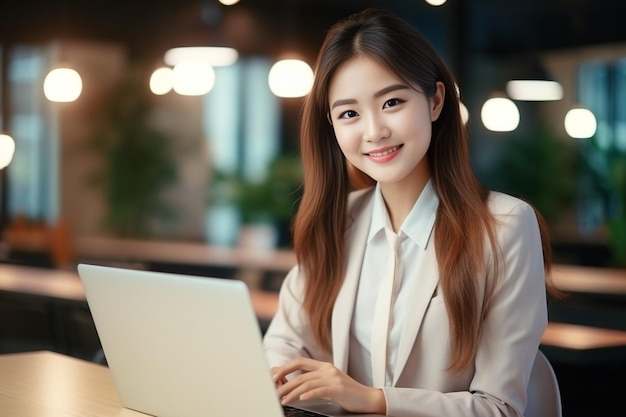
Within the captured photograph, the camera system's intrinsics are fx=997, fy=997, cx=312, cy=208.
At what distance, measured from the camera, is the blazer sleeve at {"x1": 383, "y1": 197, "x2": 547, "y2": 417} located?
6.94 feet

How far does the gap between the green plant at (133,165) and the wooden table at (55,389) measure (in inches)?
355

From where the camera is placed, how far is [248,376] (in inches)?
63.3

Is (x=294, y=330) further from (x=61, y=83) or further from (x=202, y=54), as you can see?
(x=61, y=83)

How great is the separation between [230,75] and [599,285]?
20.6ft

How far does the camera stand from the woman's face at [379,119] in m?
2.19

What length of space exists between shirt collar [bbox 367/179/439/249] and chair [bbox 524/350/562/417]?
0.38 m

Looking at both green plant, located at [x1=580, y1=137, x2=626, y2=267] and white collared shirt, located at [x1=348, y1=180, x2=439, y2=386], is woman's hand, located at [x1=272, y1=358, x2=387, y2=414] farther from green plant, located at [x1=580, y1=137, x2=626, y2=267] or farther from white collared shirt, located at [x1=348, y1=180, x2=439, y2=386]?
green plant, located at [x1=580, y1=137, x2=626, y2=267]

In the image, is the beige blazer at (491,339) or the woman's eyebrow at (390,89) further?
the woman's eyebrow at (390,89)

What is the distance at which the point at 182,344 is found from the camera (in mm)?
1721

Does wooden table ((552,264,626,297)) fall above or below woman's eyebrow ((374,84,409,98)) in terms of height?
below

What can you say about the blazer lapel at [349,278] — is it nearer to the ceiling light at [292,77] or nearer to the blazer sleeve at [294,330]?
the blazer sleeve at [294,330]

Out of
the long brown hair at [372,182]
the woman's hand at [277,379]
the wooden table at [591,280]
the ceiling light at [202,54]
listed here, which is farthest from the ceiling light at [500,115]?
the woman's hand at [277,379]

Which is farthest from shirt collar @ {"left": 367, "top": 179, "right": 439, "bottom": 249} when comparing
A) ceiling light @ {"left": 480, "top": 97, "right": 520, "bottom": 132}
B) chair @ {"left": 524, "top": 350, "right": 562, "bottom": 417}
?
ceiling light @ {"left": 480, "top": 97, "right": 520, "bottom": 132}

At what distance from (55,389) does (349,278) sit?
28.7 inches
